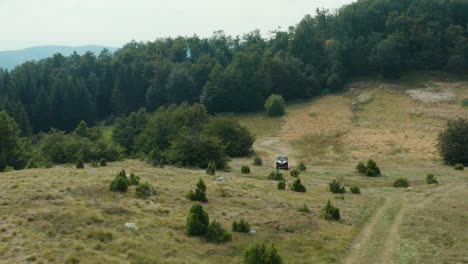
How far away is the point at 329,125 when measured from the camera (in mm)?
77938

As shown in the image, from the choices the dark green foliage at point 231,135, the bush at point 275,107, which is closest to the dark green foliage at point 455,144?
the dark green foliage at point 231,135

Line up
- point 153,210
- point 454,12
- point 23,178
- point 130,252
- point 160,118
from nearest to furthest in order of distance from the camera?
1. point 130,252
2. point 153,210
3. point 23,178
4. point 160,118
5. point 454,12

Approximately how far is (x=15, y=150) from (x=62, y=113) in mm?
47864

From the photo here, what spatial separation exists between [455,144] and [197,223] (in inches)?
1553

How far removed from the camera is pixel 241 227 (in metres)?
21.2

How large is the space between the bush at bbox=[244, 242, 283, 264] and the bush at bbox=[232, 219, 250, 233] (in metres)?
4.50

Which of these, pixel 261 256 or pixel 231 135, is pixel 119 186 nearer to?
pixel 261 256

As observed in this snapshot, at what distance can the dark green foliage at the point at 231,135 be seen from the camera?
195 feet

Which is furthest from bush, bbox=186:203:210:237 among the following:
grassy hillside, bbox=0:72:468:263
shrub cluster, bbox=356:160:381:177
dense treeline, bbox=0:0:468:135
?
dense treeline, bbox=0:0:468:135

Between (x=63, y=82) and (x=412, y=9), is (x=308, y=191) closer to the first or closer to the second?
(x=63, y=82)

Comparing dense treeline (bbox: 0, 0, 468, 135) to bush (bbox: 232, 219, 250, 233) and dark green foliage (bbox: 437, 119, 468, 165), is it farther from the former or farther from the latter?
bush (bbox: 232, 219, 250, 233)

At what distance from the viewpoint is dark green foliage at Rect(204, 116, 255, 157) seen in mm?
59344

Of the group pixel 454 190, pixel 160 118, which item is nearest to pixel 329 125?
pixel 160 118

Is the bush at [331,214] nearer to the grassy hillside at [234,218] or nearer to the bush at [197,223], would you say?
the grassy hillside at [234,218]
